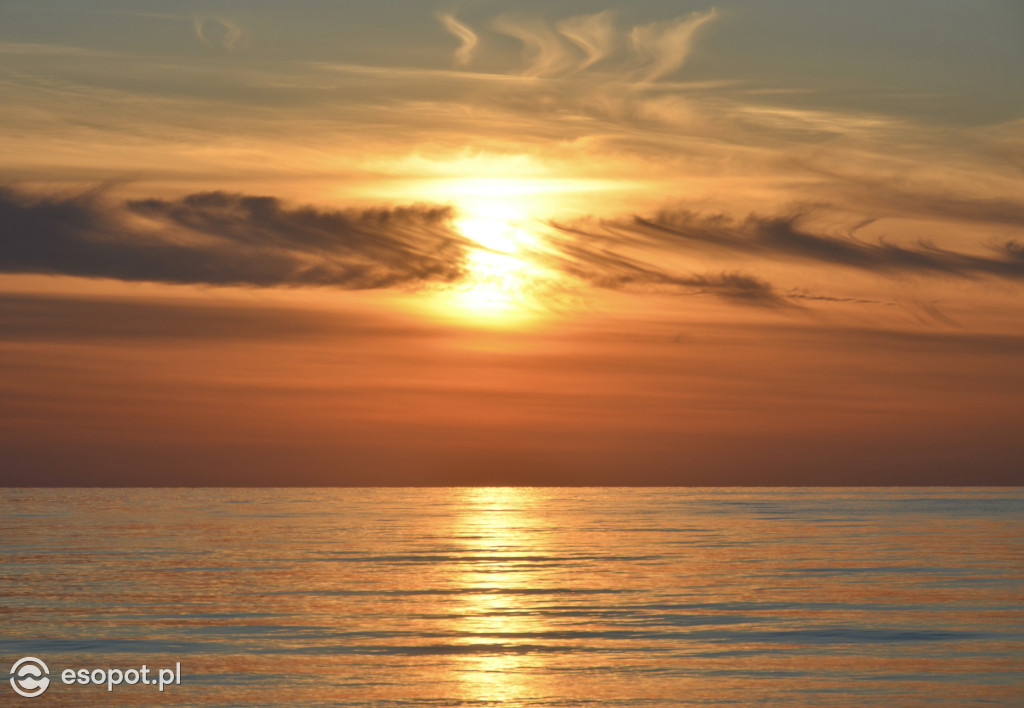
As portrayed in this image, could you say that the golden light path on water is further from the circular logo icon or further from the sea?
the circular logo icon

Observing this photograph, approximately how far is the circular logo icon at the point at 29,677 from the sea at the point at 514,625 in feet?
0.34

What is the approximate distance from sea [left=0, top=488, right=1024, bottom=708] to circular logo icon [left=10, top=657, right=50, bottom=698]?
103mm

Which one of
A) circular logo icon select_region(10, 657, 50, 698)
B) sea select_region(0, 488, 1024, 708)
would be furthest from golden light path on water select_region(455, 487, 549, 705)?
circular logo icon select_region(10, 657, 50, 698)

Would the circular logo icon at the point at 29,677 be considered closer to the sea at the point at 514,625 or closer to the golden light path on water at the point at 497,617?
the sea at the point at 514,625

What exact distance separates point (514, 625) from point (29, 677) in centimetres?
1335

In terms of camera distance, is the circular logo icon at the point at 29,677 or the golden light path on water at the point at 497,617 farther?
the golden light path on water at the point at 497,617

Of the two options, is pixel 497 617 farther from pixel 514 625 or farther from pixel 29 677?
pixel 29 677

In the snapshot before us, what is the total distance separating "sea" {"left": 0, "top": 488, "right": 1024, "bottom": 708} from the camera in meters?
24.4

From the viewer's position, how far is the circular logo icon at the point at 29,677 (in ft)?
79.3

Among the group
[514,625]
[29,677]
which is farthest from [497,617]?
[29,677]

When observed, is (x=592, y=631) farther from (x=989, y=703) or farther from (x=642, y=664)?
(x=989, y=703)

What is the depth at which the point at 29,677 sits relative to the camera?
25391mm

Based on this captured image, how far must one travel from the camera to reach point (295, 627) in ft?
105

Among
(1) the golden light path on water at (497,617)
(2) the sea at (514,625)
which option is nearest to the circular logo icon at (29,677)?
(2) the sea at (514,625)
